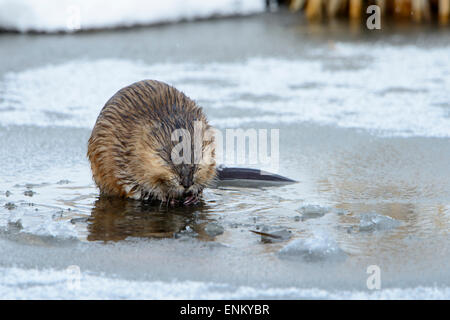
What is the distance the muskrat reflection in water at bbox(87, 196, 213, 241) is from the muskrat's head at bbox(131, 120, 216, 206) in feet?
0.29

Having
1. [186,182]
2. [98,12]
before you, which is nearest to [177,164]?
[186,182]

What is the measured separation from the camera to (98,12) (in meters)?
10.4

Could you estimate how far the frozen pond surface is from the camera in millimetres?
3619

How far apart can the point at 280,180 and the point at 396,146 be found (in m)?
1.28

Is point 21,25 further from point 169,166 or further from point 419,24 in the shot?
point 169,166

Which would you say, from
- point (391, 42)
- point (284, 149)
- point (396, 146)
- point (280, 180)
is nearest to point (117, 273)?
point (280, 180)

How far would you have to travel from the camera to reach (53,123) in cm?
661

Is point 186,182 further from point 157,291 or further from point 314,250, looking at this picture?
point 157,291

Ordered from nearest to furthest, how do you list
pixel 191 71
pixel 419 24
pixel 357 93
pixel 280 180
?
pixel 280 180
pixel 357 93
pixel 191 71
pixel 419 24

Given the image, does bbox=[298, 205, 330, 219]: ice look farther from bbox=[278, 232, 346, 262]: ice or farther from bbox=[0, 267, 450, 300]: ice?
bbox=[0, 267, 450, 300]: ice

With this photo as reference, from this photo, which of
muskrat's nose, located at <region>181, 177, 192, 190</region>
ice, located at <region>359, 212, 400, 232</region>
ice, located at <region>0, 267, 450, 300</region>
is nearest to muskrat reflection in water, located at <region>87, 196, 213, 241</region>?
muskrat's nose, located at <region>181, 177, 192, 190</region>

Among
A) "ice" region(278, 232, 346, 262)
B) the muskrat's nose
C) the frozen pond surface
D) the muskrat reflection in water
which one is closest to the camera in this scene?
the frozen pond surface

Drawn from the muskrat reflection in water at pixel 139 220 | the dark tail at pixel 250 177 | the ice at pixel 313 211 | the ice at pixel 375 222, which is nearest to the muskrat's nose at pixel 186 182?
the muskrat reflection in water at pixel 139 220

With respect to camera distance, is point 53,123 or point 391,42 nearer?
point 53,123
